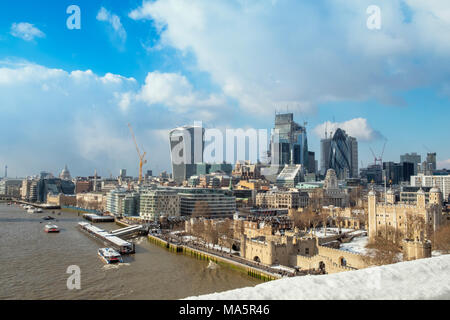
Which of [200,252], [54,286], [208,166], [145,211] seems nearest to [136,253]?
[200,252]

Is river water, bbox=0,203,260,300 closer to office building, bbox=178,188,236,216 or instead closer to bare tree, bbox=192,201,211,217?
bare tree, bbox=192,201,211,217

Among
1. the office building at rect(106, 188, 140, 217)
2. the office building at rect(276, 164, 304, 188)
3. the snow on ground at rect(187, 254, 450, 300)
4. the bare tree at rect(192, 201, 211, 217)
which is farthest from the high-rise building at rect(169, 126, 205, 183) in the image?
the snow on ground at rect(187, 254, 450, 300)

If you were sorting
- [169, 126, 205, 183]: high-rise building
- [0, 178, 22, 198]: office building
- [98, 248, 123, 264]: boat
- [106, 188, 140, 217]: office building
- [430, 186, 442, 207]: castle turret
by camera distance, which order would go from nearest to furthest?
[98, 248, 123, 264]: boat
[430, 186, 442, 207]: castle turret
[106, 188, 140, 217]: office building
[0, 178, 22, 198]: office building
[169, 126, 205, 183]: high-rise building

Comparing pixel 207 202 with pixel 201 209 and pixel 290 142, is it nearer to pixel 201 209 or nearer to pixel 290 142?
pixel 201 209

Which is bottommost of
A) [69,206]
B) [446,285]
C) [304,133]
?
[69,206]

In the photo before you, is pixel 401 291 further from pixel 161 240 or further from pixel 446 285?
pixel 161 240

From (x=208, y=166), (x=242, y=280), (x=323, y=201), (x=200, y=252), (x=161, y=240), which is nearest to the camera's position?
(x=242, y=280)
